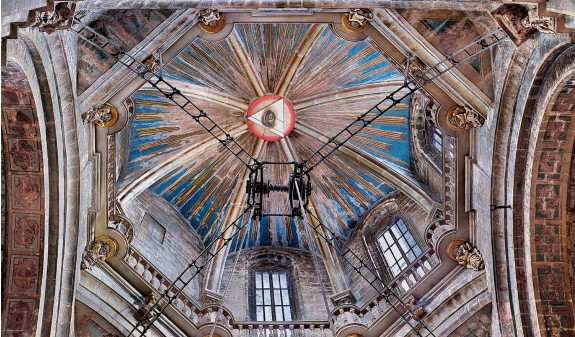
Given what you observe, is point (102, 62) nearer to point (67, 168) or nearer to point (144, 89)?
point (67, 168)

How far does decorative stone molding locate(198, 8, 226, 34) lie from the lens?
47.9 ft

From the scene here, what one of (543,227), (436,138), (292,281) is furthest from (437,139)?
(292,281)

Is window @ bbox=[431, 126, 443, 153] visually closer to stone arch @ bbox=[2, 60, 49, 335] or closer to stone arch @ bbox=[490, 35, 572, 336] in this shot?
stone arch @ bbox=[490, 35, 572, 336]

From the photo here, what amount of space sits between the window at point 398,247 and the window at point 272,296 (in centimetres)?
250

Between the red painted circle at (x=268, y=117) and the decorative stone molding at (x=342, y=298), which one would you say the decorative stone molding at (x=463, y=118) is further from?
the red painted circle at (x=268, y=117)

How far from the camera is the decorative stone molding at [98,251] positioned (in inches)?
599

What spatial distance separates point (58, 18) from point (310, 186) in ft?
18.8

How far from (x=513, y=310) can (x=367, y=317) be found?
11.1 feet

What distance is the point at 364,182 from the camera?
2122cm

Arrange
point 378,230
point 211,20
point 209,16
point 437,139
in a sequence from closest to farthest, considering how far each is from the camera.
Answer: point 209,16
point 211,20
point 437,139
point 378,230

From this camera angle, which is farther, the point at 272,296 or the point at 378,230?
the point at 378,230

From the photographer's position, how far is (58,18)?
40.6 feet

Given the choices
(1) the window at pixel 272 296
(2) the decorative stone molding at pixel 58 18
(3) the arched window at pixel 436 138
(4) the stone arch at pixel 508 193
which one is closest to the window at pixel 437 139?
(3) the arched window at pixel 436 138

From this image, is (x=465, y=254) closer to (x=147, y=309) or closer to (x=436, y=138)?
(x=436, y=138)
